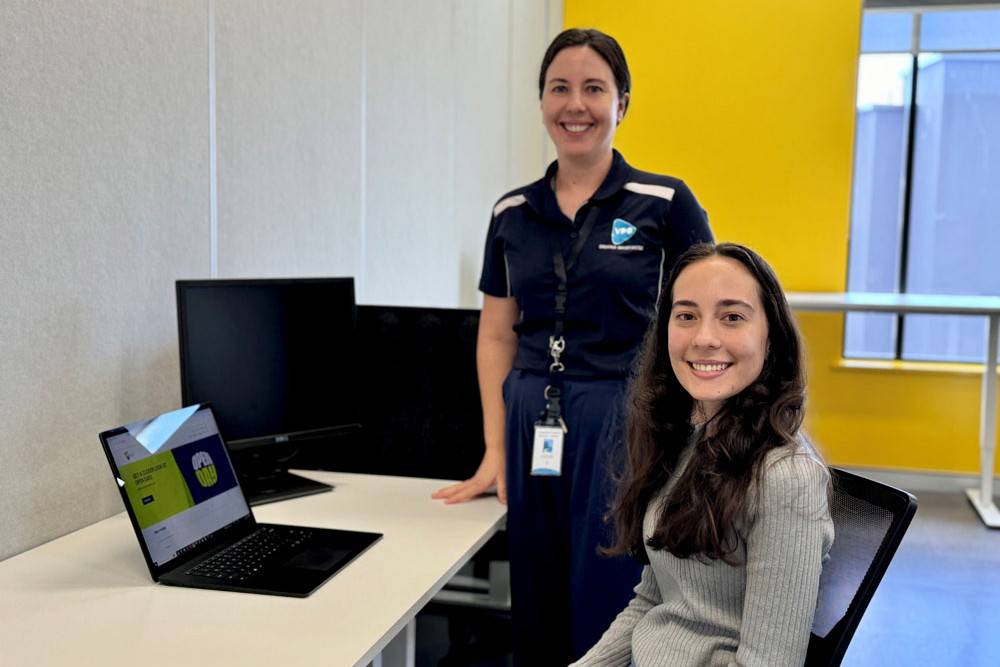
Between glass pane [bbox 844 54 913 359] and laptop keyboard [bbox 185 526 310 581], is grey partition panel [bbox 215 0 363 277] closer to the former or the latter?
laptop keyboard [bbox 185 526 310 581]

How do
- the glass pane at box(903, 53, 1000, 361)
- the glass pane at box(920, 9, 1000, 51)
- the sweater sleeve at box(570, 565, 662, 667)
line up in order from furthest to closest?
the glass pane at box(903, 53, 1000, 361) < the glass pane at box(920, 9, 1000, 51) < the sweater sleeve at box(570, 565, 662, 667)

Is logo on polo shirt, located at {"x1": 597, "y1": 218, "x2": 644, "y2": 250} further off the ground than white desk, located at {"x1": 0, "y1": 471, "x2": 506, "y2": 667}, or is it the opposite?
logo on polo shirt, located at {"x1": 597, "y1": 218, "x2": 644, "y2": 250}

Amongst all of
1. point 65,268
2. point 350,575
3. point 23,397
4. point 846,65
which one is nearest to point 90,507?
point 23,397

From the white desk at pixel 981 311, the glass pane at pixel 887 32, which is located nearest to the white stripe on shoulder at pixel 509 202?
the white desk at pixel 981 311

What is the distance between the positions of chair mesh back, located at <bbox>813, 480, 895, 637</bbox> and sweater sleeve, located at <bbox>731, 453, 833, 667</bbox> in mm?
54

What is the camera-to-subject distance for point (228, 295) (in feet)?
5.91

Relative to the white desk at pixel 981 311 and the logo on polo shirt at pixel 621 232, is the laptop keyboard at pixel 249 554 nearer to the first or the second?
the logo on polo shirt at pixel 621 232

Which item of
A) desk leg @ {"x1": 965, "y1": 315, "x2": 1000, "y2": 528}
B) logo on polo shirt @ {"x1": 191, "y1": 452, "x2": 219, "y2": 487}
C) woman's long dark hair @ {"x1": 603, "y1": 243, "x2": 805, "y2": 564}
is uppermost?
woman's long dark hair @ {"x1": 603, "y1": 243, "x2": 805, "y2": 564}

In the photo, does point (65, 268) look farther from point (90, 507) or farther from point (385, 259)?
point (385, 259)

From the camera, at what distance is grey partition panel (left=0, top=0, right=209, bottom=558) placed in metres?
1.46

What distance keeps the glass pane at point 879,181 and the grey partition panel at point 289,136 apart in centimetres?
403

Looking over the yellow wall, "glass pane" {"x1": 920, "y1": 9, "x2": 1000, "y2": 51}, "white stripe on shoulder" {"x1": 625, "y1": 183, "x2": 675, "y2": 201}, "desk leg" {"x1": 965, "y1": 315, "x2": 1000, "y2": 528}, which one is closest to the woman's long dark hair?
"white stripe on shoulder" {"x1": 625, "y1": 183, "x2": 675, "y2": 201}

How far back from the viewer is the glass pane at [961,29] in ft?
18.0

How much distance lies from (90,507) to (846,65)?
473 cm
